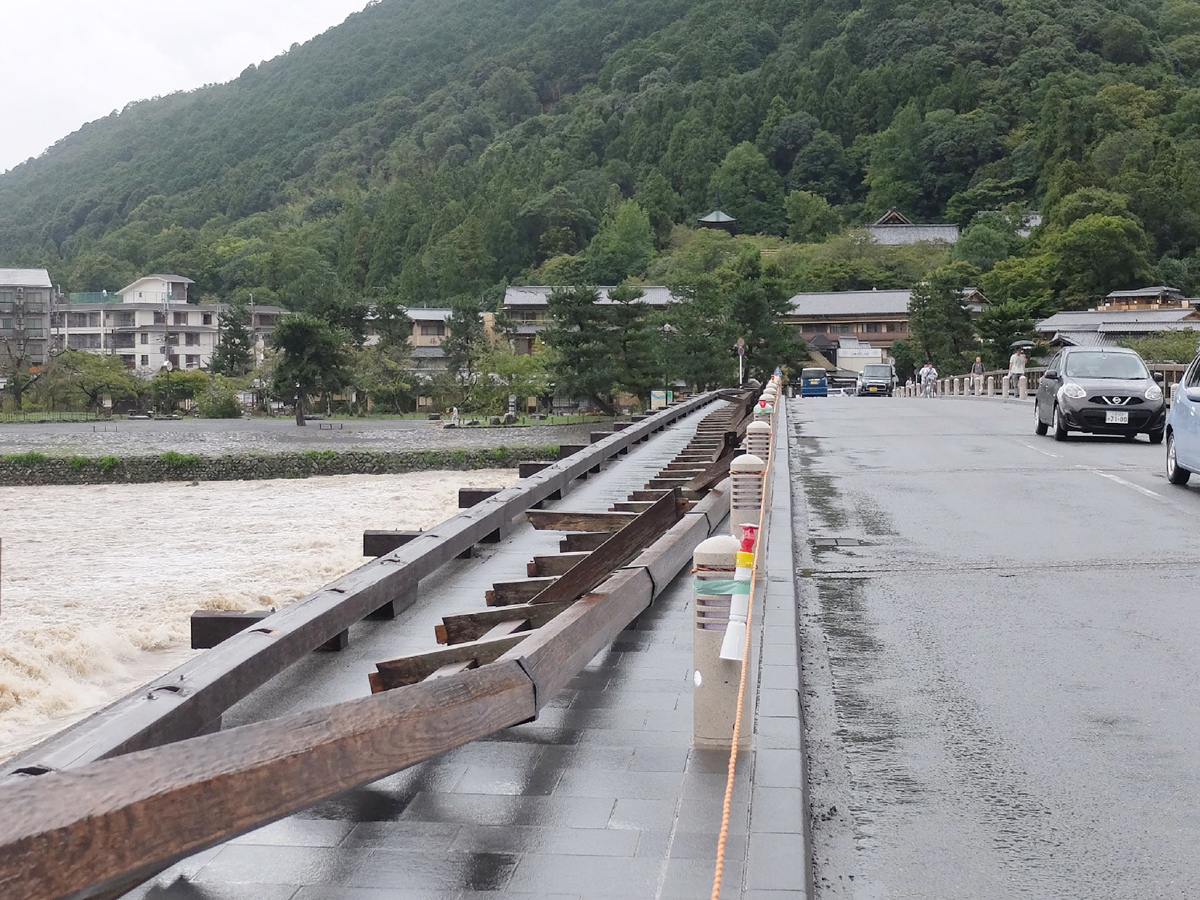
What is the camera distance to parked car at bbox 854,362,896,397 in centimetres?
6412

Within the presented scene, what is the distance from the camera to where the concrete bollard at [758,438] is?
12.6 meters

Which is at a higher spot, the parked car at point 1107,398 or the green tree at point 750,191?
the green tree at point 750,191

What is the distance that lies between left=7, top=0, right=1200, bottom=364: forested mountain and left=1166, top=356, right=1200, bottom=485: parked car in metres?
72.6

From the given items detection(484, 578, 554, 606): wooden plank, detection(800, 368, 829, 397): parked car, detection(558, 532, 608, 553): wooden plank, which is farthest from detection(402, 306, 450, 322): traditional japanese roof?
detection(484, 578, 554, 606): wooden plank

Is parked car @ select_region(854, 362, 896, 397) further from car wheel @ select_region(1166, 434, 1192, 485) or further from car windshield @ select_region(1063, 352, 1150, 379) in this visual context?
car wheel @ select_region(1166, 434, 1192, 485)

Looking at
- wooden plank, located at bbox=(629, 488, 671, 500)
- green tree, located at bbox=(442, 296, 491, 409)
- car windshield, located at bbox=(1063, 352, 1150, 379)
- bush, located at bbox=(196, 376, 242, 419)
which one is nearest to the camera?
wooden plank, located at bbox=(629, 488, 671, 500)

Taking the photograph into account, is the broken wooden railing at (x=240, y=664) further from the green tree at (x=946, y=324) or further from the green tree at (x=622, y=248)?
the green tree at (x=622, y=248)

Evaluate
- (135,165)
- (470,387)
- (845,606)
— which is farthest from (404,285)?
(845,606)

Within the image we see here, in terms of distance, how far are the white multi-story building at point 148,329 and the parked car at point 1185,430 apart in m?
94.7

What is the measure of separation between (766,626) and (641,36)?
193377 millimetres

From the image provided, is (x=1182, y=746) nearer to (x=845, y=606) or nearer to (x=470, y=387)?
(x=845, y=606)

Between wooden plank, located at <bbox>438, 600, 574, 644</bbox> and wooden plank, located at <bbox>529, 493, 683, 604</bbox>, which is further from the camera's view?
wooden plank, located at <bbox>529, 493, 683, 604</bbox>

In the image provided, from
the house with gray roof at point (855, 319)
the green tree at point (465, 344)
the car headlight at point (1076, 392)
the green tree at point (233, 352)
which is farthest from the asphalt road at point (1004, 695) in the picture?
the house with gray roof at point (855, 319)

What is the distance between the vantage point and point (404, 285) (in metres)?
125
